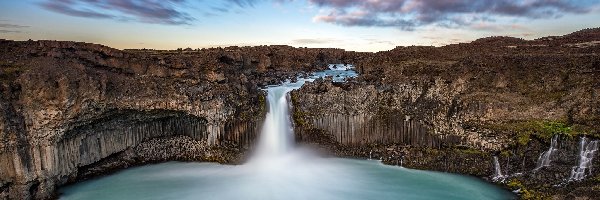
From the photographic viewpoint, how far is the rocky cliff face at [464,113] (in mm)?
21781

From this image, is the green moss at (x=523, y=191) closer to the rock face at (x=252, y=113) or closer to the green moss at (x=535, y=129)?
the rock face at (x=252, y=113)

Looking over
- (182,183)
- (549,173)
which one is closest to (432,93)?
(549,173)

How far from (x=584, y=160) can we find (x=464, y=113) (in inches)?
234

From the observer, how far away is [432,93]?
83.4ft

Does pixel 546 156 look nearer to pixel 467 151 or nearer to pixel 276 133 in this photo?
pixel 467 151

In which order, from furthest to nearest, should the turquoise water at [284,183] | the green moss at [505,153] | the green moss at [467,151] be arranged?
the green moss at [467,151]
the green moss at [505,153]
the turquoise water at [284,183]

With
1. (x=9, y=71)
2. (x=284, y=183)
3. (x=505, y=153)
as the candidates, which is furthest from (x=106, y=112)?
(x=505, y=153)

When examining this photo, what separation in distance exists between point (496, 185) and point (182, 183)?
15625 mm

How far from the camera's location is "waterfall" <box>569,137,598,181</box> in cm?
2009

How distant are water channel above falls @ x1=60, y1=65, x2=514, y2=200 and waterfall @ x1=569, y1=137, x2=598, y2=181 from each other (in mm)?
3216

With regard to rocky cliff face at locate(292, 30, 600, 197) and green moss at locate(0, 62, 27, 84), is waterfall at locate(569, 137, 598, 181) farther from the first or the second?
green moss at locate(0, 62, 27, 84)

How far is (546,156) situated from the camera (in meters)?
21.3

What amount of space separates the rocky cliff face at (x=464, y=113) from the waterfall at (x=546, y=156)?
0.22 meters

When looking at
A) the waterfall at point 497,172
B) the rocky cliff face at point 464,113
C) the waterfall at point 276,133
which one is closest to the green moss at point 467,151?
the rocky cliff face at point 464,113
